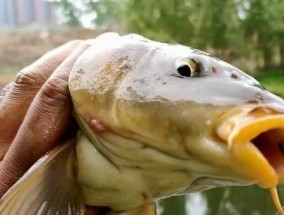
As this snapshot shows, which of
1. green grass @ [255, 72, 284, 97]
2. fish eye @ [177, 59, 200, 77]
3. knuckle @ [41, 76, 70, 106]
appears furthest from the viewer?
green grass @ [255, 72, 284, 97]

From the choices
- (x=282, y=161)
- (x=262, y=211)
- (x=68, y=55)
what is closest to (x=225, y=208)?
(x=262, y=211)

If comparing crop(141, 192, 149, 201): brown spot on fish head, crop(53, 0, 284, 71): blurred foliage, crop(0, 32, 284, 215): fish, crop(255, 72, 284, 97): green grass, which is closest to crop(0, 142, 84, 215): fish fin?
crop(0, 32, 284, 215): fish

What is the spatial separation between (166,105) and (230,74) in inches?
4.1

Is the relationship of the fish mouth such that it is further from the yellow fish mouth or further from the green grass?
the green grass

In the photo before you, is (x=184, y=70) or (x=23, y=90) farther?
(x=23, y=90)

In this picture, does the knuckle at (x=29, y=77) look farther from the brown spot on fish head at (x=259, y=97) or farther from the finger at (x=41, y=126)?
the brown spot on fish head at (x=259, y=97)

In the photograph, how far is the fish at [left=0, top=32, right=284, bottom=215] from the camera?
1035mm

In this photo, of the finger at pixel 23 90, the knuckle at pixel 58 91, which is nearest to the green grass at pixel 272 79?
the finger at pixel 23 90

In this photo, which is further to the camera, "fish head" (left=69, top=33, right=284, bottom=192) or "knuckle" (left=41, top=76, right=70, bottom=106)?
"knuckle" (left=41, top=76, right=70, bottom=106)

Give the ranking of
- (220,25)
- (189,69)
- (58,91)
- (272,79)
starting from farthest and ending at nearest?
(220,25)
(272,79)
(58,91)
(189,69)

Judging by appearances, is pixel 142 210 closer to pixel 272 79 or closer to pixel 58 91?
pixel 58 91

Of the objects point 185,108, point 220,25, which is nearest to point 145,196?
point 185,108

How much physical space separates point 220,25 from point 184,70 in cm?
1657

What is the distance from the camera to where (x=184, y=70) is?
45.1 inches
